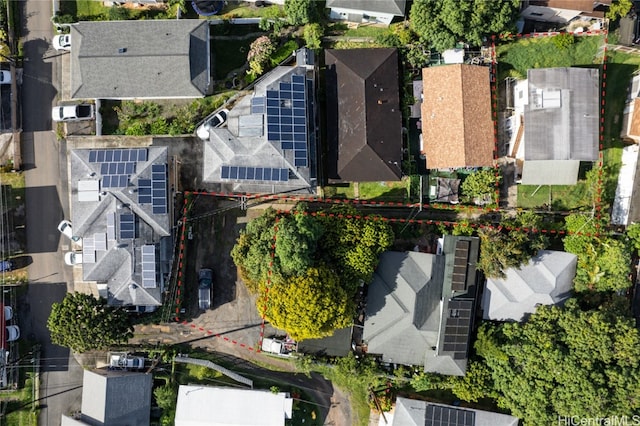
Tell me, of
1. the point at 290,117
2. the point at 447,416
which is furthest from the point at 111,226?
the point at 447,416

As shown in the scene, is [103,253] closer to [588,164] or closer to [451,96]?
[451,96]

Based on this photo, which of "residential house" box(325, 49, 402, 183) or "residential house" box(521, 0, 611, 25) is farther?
"residential house" box(325, 49, 402, 183)

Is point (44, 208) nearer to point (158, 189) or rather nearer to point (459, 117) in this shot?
point (158, 189)

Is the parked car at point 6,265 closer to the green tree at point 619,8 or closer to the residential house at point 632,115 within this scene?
the residential house at point 632,115

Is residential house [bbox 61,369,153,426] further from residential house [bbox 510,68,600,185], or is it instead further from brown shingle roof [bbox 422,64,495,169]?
residential house [bbox 510,68,600,185]

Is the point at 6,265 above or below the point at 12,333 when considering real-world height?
above

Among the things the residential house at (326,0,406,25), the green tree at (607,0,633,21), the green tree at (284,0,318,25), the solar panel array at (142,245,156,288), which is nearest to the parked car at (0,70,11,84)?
the solar panel array at (142,245,156,288)
